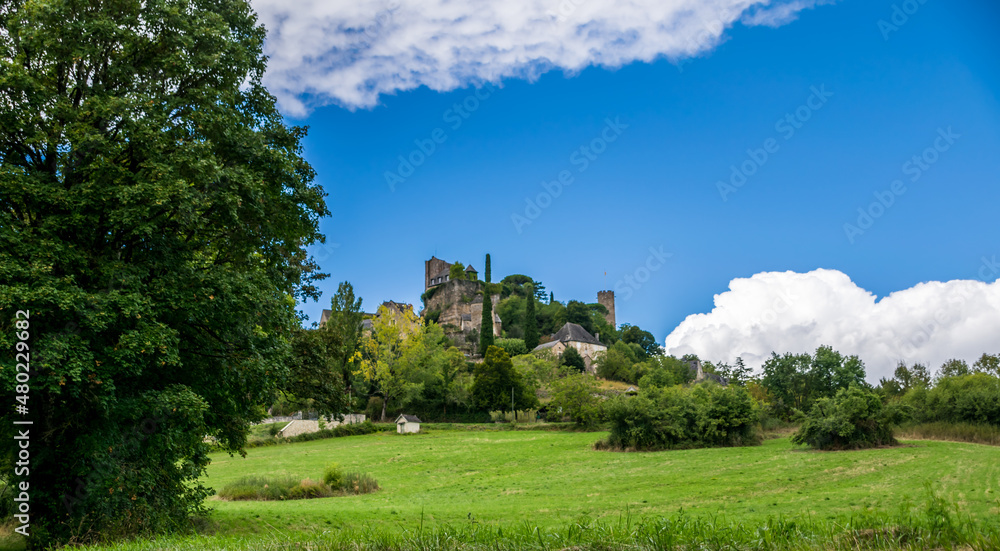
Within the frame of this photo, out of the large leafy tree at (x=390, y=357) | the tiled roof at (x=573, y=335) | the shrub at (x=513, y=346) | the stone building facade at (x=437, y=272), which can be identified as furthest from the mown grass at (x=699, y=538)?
the stone building facade at (x=437, y=272)

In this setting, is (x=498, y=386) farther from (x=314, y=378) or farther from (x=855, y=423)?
(x=314, y=378)

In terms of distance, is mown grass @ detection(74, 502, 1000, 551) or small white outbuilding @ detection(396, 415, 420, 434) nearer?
mown grass @ detection(74, 502, 1000, 551)

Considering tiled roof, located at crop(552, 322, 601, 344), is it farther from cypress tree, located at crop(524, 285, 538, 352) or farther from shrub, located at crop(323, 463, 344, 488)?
shrub, located at crop(323, 463, 344, 488)

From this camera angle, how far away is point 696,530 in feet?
21.3

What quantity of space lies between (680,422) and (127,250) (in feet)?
102

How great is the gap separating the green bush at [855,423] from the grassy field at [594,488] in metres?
1.24

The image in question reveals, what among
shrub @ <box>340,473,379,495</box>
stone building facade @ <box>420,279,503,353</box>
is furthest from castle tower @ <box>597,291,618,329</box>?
shrub @ <box>340,473,379,495</box>

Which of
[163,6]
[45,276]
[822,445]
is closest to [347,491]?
[45,276]

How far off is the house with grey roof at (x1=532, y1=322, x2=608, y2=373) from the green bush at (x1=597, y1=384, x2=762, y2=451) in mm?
56643

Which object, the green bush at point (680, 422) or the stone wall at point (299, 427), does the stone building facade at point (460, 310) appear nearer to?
the stone wall at point (299, 427)

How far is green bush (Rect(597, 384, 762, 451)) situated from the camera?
1379 inches

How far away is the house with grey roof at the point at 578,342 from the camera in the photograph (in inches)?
3738

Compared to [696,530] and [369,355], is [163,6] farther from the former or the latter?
[369,355]

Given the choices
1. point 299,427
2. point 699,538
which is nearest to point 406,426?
point 299,427
